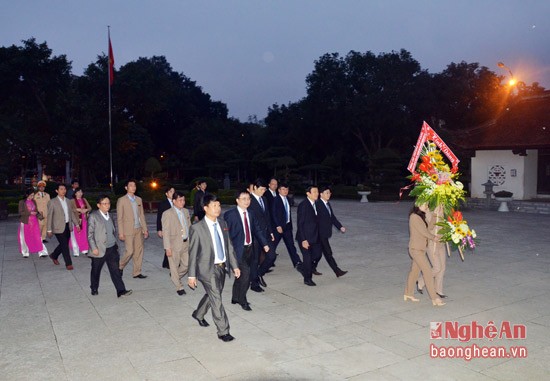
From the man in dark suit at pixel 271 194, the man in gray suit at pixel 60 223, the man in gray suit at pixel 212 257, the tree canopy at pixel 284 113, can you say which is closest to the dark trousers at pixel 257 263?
the man in dark suit at pixel 271 194

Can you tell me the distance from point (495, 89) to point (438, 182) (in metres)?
34.6

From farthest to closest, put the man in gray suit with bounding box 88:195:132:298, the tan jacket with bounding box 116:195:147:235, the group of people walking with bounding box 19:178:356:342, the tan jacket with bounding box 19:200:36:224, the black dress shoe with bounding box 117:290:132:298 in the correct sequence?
the tan jacket with bounding box 19:200:36:224 → the tan jacket with bounding box 116:195:147:235 → the black dress shoe with bounding box 117:290:132:298 → the man in gray suit with bounding box 88:195:132:298 → the group of people walking with bounding box 19:178:356:342

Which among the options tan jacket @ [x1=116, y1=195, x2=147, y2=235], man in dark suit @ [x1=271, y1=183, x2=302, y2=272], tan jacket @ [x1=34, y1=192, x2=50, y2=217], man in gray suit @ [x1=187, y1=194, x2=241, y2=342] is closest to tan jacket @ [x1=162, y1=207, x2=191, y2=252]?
tan jacket @ [x1=116, y1=195, x2=147, y2=235]

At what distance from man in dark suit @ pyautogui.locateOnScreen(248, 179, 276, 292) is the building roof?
1827cm

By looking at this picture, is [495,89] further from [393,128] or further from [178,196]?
[178,196]

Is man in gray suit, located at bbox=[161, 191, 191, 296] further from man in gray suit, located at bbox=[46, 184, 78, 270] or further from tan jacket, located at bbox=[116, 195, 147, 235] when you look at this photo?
man in gray suit, located at bbox=[46, 184, 78, 270]

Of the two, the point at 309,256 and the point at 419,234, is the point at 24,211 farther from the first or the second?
the point at 419,234

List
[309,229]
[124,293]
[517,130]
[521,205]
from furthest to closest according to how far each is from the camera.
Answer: [517,130], [521,205], [309,229], [124,293]

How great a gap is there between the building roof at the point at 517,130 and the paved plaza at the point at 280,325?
14334 millimetres

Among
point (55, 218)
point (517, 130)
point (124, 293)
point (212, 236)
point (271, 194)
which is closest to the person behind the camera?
point (212, 236)

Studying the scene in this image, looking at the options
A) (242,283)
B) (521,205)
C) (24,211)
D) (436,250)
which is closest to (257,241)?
(242,283)

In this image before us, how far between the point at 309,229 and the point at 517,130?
19853mm

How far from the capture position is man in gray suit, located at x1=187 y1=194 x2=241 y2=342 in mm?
5266

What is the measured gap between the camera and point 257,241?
7309mm
